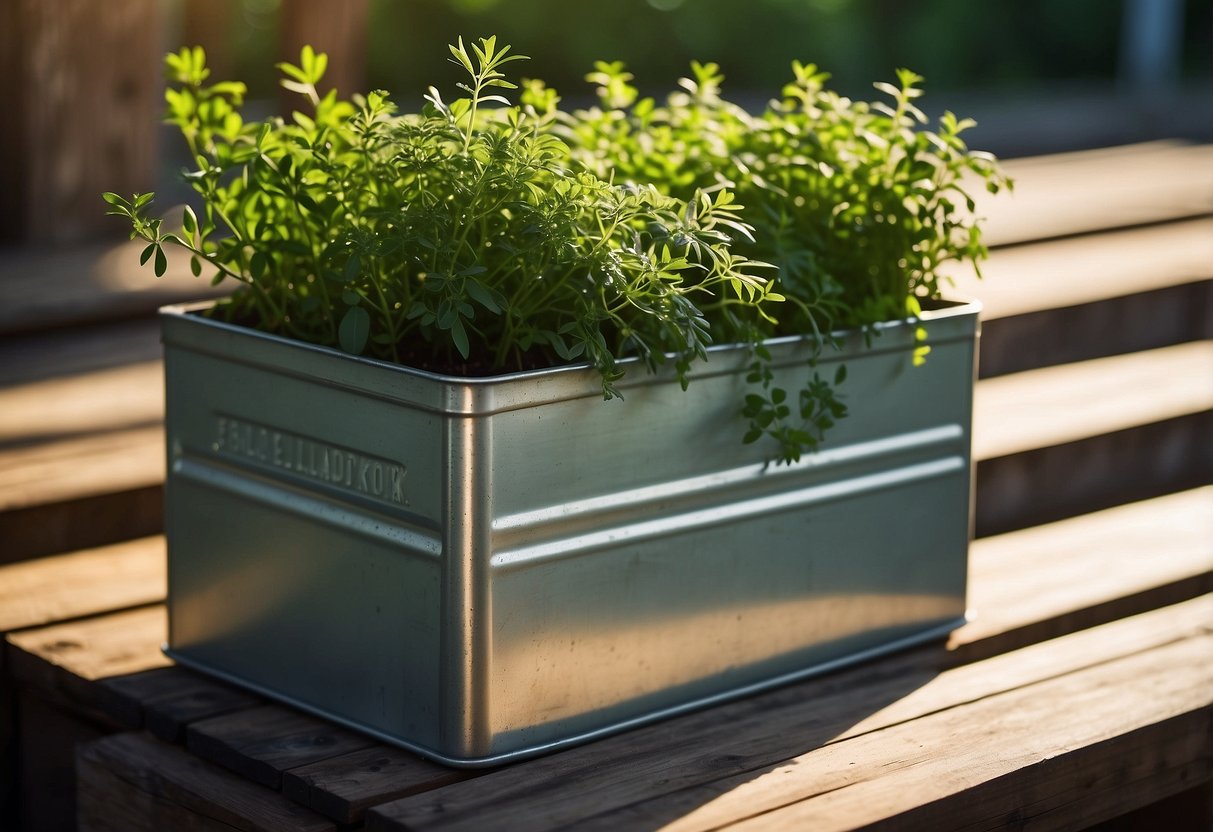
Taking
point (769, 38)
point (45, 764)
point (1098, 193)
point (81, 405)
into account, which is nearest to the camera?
point (45, 764)

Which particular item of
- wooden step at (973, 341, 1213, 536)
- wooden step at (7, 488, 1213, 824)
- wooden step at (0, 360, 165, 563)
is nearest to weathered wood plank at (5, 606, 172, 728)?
wooden step at (7, 488, 1213, 824)

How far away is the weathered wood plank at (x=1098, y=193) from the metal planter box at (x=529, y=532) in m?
1.87

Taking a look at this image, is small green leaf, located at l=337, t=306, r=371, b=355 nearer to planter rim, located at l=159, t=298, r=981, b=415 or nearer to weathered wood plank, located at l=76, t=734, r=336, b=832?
planter rim, located at l=159, t=298, r=981, b=415

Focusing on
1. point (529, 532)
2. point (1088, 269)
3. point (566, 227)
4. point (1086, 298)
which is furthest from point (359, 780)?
point (1088, 269)

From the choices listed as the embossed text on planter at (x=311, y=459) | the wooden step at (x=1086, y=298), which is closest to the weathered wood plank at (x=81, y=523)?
the embossed text on planter at (x=311, y=459)

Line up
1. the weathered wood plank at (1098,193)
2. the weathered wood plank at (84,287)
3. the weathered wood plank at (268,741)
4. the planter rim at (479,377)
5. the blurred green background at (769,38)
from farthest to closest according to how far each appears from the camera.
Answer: the blurred green background at (769,38)
the weathered wood plank at (1098,193)
the weathered wood plank at (84,287)
the weathered wood plank at (268,741)
the planter rim at (479,377)

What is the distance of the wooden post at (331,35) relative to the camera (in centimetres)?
281

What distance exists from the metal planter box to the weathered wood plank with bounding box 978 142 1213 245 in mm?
1874

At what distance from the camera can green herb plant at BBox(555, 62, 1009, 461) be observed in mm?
1315

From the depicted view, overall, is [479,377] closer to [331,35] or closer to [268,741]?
[268,741]

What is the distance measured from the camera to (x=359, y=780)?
45.4 inches

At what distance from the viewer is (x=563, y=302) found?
3.95 feet

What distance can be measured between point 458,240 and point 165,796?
52 centimetres

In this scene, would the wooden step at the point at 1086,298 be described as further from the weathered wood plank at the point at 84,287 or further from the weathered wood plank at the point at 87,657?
the weathered wood plank at the point at 87,657
